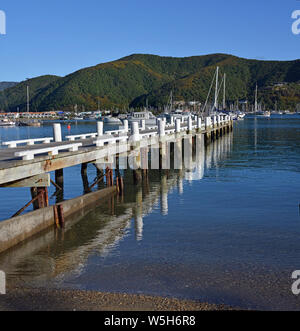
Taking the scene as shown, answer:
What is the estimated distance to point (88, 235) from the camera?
14.4 metres

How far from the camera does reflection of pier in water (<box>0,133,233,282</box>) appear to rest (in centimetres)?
1126

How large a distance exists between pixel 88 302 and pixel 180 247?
473 centimetres

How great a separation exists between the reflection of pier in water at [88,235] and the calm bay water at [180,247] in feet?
0.09

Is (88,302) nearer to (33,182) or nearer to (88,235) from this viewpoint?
(88,235)

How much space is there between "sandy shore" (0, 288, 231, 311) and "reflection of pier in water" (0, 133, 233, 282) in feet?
4.09

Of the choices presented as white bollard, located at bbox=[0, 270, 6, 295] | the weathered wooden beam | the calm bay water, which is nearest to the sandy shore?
white bollard, located at bbox=[0, 270, 6, 295]

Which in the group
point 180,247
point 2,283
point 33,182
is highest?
point 33,182

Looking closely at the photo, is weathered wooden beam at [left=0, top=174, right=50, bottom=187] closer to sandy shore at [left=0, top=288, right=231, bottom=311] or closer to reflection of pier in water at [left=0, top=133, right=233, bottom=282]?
reflection of pier in water at [left=0, top=133, right=233, bottom=282]

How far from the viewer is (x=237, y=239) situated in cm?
1378

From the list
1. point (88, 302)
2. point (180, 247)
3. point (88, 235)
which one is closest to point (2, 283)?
point (88, 302)

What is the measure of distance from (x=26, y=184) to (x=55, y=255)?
2617mm

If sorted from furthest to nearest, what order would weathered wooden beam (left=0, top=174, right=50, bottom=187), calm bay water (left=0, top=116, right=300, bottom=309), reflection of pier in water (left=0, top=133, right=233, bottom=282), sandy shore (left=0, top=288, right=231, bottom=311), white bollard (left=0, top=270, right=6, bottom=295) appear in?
weathered wooden beam (left=0, top=174, right=50, bottom=187) < reflection of pier in water (left=0, top=133, right=233, bottom=282) < calm bay water (left=0, top=116, right=300, bottom=309) < white bollard (left=0, top=270, right=6, bottom=295) < sandy shore (left=0, top=288, right=231, bottom=311)
